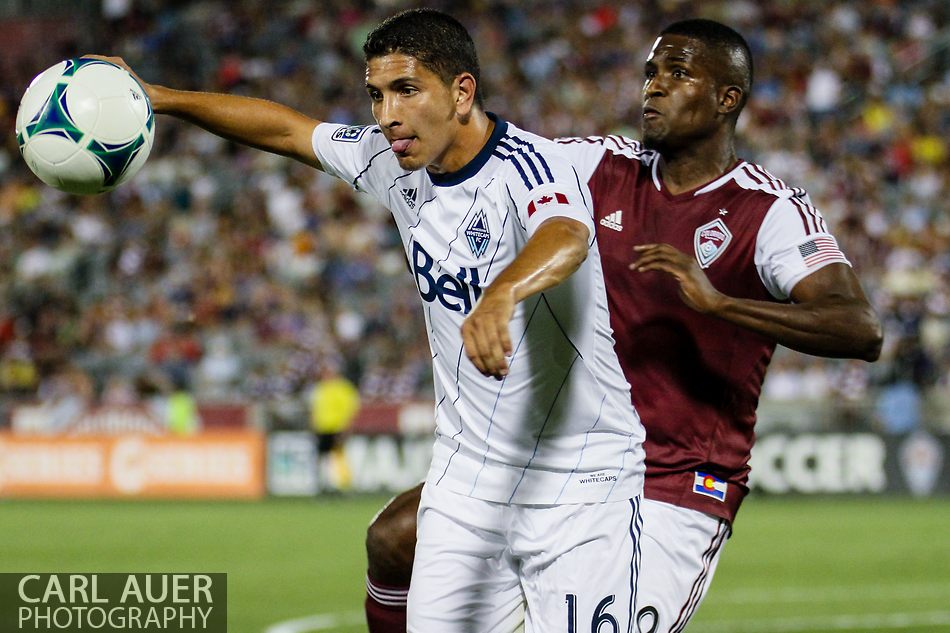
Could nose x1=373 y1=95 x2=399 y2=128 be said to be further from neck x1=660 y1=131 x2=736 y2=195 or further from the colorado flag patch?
the colorado flag patch

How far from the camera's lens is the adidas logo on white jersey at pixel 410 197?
435 centimetres

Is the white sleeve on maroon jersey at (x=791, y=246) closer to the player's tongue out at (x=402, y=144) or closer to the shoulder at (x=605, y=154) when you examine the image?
the shoulder at (x=605, y=154)

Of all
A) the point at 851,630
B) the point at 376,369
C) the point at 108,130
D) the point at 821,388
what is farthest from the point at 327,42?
the point at 108,130

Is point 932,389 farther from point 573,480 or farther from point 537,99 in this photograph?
point 573,480

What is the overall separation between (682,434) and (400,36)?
1.69 m

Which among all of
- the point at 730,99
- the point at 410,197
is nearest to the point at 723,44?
the point at 730,99

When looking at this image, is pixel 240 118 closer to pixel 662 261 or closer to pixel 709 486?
pixel 662 261

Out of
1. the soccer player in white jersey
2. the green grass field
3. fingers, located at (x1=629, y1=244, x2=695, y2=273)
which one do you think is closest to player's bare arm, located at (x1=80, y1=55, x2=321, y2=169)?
the soccer player in white jersey

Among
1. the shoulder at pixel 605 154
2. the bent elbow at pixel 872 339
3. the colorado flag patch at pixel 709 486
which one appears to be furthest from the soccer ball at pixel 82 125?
the bent elbow at pixel 872 339

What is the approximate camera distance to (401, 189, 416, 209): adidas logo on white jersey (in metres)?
4.35

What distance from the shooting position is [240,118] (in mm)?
4914

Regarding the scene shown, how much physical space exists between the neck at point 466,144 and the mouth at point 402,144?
15 centimetres

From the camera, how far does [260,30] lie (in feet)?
81.9

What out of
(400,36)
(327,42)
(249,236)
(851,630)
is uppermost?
(327,42)
